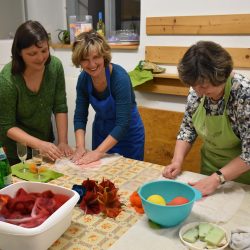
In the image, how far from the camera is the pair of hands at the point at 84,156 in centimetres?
154

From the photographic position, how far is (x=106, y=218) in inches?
41.9

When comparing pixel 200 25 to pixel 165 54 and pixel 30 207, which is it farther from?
pixel 30 207

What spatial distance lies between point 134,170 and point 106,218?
0.41 meters

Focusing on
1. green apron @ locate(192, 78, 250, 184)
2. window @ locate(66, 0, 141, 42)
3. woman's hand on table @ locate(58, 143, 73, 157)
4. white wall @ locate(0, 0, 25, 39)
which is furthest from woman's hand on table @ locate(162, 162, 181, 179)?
white wall @ locate(0, 0, 25, 39)

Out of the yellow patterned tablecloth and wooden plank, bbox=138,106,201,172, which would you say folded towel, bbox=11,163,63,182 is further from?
wooden plank, bbox=138,106,201,172

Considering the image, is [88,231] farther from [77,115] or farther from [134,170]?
[77,115]

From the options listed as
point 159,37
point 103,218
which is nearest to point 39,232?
point 103,218

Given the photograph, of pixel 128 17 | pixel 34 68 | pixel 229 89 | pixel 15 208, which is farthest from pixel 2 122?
pixel 128 17

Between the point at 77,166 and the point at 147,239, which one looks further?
the point at 77,166

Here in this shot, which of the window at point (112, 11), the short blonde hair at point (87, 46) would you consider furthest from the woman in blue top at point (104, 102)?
the window at point (112, 11)

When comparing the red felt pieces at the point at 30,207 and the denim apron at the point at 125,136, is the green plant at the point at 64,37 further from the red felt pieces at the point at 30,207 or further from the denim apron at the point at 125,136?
the red felt pieces at the point at 30,207

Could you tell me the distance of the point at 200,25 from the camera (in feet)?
7.48

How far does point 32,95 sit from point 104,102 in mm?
398

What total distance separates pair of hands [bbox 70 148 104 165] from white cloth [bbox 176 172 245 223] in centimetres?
50
